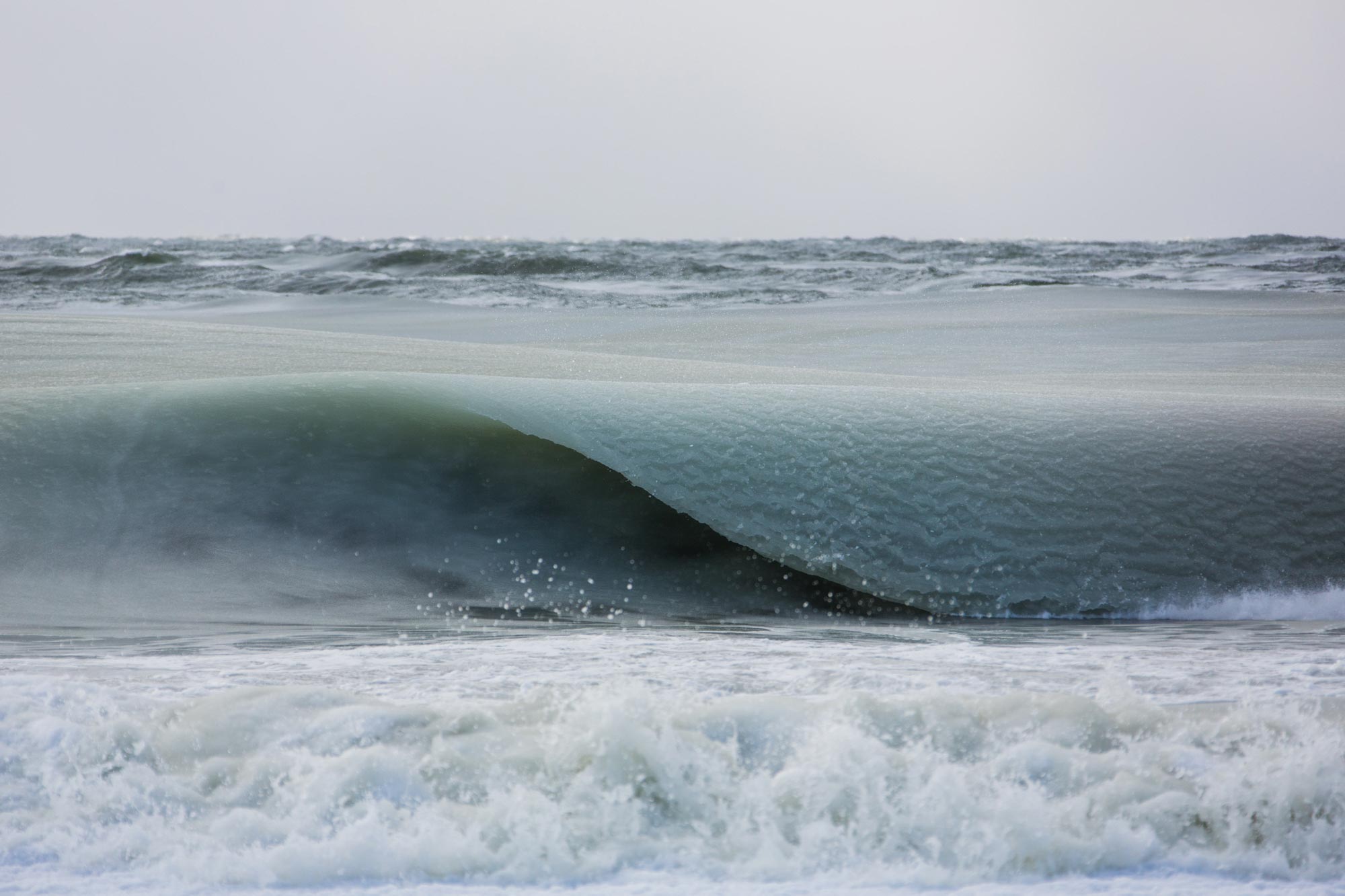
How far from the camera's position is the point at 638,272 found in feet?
39.4

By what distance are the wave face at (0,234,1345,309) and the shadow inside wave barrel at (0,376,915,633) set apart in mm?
5593

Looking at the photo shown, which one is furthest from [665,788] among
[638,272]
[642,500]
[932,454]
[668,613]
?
[638,272]

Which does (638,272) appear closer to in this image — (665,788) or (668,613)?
(668,613)

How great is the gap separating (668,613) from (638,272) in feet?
31.7

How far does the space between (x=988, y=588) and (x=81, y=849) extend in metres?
1.85

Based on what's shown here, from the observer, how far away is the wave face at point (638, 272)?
31.8ft

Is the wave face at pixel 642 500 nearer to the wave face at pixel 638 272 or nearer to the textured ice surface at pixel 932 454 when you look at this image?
the textured ice surface at pixel 932 454

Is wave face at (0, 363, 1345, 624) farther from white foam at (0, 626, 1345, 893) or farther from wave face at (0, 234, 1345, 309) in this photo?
wave face at (0, 234, 1345, 309)

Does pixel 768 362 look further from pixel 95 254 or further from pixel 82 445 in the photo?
pixel 95 254

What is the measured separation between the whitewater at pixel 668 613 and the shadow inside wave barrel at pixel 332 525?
12mm

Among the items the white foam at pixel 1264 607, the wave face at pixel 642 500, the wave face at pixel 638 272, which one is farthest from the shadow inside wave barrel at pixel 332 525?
the wave face at pixel 638 272

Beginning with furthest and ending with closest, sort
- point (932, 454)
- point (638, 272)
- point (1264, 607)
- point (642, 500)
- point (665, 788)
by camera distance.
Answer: point (638, 272)
point (642, 500)
point (932, 454)
point (1264, 607)
point (665, 788)

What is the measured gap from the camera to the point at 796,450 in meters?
2.80

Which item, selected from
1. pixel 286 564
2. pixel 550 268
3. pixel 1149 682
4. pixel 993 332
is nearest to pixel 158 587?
pixel 286 564
